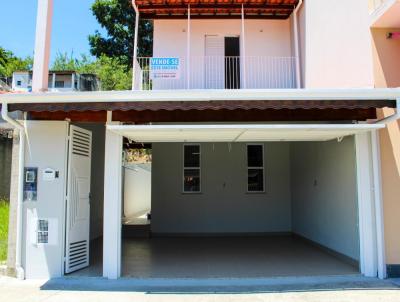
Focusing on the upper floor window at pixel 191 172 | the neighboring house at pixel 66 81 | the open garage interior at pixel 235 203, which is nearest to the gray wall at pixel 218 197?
the open garage interior at pixel 235 203

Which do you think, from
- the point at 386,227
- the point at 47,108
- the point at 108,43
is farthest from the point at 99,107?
the point at 108,43

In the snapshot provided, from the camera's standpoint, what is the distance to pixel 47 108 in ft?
28.8

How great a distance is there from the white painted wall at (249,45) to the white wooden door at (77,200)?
5.49m

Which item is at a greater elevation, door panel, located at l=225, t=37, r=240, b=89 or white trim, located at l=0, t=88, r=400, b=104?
door panel, located at l=225, t=37, r=240, b=89

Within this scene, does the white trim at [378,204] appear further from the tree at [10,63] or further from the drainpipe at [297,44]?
the tree at [10,63]

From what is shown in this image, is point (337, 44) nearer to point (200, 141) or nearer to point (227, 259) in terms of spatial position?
point (200, 141)

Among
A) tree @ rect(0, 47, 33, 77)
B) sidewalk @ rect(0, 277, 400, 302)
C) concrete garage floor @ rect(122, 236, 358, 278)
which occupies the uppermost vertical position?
tree @ rect(0, 47, 33, 77)

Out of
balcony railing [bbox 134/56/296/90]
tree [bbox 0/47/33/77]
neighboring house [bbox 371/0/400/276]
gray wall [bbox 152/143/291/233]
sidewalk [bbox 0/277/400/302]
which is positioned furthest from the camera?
tree [bbox 0/47/33/77]

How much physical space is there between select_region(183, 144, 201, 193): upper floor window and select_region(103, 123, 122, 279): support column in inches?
292

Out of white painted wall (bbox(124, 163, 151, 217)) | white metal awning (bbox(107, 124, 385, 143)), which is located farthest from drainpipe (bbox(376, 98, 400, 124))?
white painted wall (bbox(124, 163, 151, 217))

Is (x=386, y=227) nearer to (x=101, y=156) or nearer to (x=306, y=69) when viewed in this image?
(x=306, y=69)

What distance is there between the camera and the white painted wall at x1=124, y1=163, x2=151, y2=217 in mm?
21797

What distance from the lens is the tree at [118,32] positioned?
33531 mm

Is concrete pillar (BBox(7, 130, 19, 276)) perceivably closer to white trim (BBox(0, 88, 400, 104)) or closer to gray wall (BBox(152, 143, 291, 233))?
white trim (BBox(0, 88, 400, 104))
